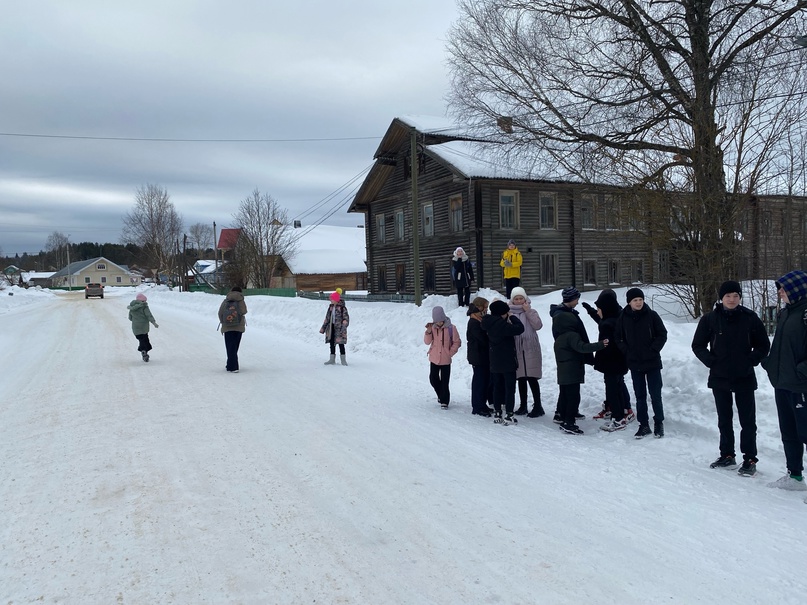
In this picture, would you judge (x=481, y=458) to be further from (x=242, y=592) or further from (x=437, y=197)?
(x=437, y=197)

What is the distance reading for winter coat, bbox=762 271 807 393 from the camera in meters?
5.10

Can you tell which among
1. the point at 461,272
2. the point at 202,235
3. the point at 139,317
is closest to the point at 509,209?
the point at 461,272

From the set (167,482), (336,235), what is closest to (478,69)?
(167,482)

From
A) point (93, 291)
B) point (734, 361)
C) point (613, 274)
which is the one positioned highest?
point (613, 274)

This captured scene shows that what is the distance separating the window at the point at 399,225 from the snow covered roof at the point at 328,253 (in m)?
19.0

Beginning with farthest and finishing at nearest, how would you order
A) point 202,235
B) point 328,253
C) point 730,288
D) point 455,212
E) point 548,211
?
point 202,235
point 328,253
point 548,211
point 455,212
point 730,288

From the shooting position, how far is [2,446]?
22.4ft

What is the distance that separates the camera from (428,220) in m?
29.1

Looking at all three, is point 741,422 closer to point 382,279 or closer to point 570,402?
point 570,402

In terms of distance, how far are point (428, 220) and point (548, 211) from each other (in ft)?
18.8

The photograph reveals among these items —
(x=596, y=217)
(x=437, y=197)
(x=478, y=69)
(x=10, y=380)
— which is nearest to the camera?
(x=10, y=380)

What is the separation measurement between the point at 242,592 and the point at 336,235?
6021cm

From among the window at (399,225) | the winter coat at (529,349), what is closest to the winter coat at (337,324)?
Result: the winter coat at (529,349)

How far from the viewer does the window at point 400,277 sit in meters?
31.7
